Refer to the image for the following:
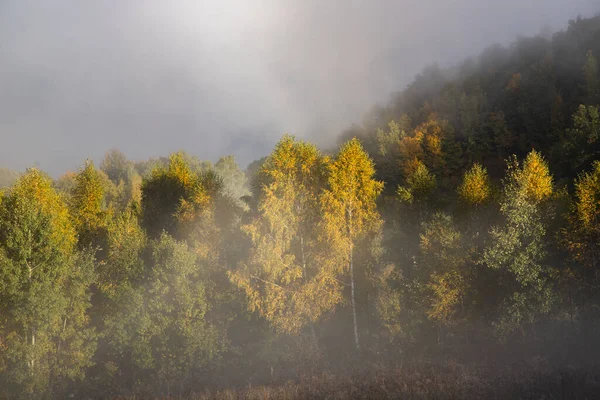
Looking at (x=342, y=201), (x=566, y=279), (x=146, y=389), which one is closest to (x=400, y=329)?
(x=342, y=201)

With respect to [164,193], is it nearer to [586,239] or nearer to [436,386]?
[436,386]

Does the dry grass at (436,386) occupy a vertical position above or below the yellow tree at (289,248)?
below

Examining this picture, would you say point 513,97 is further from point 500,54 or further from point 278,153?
point 278,153

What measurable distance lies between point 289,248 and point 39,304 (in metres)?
17.7

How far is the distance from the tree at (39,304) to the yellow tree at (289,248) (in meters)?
12.0

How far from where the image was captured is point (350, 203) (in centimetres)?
3022

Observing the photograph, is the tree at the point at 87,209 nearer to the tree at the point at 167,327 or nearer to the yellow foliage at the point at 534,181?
the tree at the point at 167,327

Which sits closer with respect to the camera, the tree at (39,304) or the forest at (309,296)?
the tree at (39,304)

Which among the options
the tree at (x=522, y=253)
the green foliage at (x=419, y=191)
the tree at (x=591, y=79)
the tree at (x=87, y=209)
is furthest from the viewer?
the tree at (x=591, y=79)

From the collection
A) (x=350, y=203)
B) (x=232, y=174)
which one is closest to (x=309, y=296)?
(x=350, y=203)

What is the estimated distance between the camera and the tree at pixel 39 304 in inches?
997

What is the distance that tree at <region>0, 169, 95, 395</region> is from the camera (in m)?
25.3

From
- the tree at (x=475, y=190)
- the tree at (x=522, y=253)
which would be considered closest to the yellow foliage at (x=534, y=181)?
the tree at (x=522, y=253)

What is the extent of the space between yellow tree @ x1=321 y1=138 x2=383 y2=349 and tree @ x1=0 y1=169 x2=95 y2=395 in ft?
62.4
